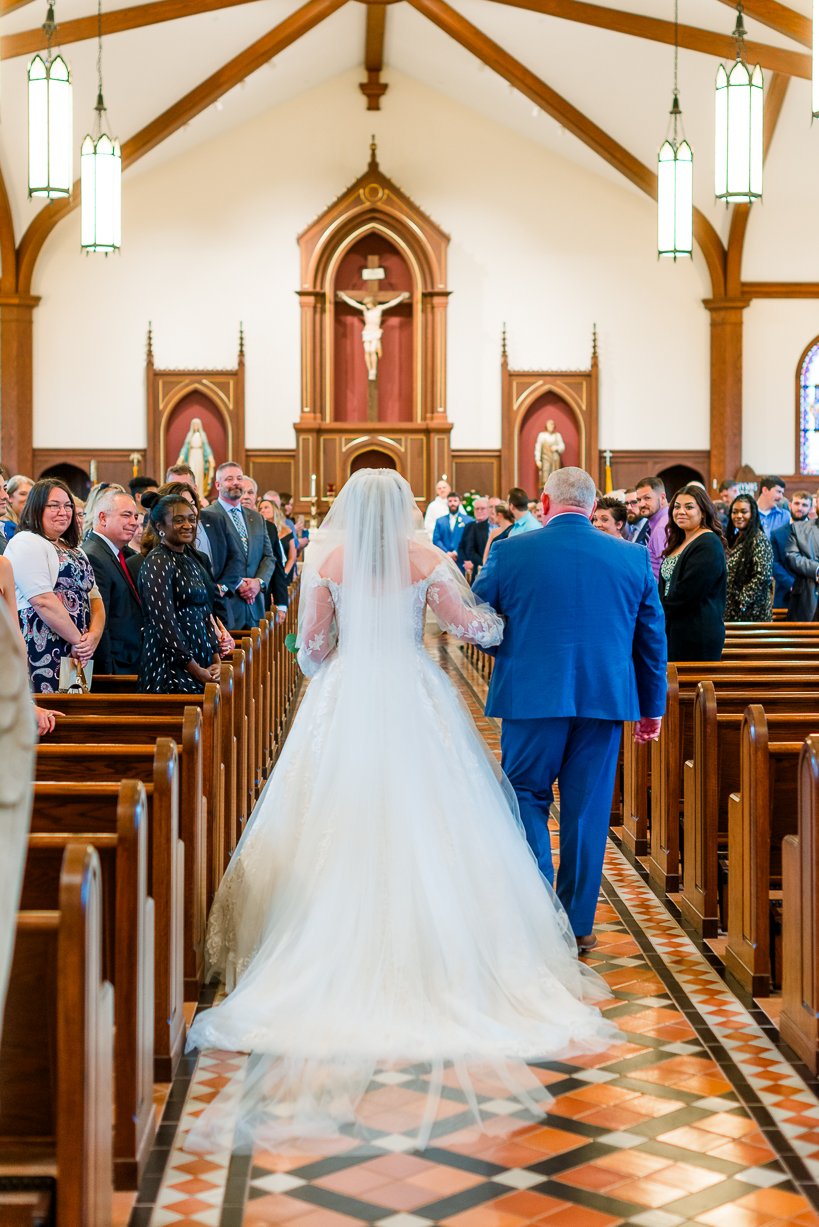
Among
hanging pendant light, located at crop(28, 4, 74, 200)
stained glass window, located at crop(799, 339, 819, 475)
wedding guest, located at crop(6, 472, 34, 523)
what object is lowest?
wedding guest, located at crop(6, 472, 34, 523)

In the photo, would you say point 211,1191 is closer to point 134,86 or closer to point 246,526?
point 246,526

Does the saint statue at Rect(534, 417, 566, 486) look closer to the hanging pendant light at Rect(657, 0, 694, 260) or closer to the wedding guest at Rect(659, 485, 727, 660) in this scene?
the hanging pendant light at Rect(657, 0, 694, 260)

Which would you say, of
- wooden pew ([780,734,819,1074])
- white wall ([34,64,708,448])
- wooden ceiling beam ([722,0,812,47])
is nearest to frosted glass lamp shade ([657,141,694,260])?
wooden ceiling beam ([722,0,812,47])

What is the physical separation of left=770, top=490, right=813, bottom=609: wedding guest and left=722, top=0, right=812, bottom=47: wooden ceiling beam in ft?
14.6

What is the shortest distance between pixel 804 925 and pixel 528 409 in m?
17.1

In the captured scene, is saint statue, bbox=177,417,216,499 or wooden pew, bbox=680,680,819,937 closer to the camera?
wooden pew, bbox=680,680,819,937

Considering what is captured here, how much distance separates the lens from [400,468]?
20.8 meters

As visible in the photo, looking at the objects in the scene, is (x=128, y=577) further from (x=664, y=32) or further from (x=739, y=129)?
(x=664, y=32)


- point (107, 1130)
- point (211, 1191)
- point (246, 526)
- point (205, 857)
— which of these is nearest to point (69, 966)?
point (107, 1130)

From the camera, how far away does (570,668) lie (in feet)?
15.1

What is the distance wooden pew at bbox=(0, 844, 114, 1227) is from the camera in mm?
2506

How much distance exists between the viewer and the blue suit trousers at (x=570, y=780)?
4695mm

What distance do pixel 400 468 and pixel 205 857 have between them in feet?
53.7

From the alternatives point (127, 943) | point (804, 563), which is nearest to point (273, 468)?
point (804, 563)
